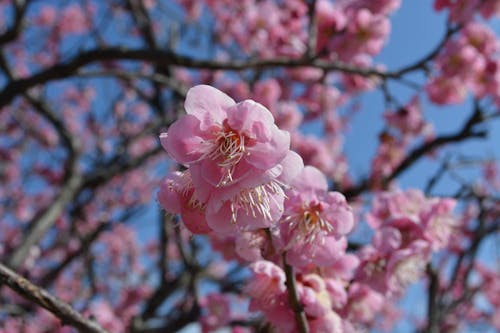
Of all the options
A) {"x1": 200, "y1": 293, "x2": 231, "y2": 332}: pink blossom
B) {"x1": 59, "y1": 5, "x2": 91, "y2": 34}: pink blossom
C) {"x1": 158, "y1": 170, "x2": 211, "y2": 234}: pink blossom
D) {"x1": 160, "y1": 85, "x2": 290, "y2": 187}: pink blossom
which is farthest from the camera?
{"x1": 59, "y1": 5, "x2": 91, "y2": 34}: pink blossom

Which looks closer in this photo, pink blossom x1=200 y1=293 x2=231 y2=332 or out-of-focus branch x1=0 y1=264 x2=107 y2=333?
out-of-focus branch x1=0 y1=264 x2=107 y2=333

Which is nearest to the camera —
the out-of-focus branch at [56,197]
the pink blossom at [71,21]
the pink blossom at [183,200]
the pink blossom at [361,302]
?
the pink blossom at [183,200]

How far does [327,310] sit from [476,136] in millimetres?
2989

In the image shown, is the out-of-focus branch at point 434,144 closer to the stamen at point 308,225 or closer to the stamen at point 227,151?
the stamen at point 308,225

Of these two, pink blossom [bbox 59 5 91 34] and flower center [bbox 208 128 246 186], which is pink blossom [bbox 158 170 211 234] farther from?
pink blossom [bbox 59 5 91 34]

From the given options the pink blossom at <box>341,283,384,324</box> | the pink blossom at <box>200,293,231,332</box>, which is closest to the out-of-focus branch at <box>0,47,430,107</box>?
the pink blossom at <box>341,283,384,324</box>

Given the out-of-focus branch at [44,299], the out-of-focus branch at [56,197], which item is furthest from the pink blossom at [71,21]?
the out-of-focus branch at [44,299]

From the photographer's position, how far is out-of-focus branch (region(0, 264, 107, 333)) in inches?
39.2

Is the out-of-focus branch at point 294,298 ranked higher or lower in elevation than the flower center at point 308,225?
lower

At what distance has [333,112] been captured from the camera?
7035 mm

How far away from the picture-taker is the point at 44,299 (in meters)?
1.02

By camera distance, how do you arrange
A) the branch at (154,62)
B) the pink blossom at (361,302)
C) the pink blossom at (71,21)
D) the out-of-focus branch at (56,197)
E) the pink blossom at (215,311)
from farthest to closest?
the pink blossom at (71,21), the out-of-focus branch at (56,197), the pink blossom at (215,311), the branch at (154,62), the pink blossom at (361,302)

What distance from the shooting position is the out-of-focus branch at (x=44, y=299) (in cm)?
100

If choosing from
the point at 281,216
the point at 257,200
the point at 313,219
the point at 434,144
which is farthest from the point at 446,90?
the point at 257,200
